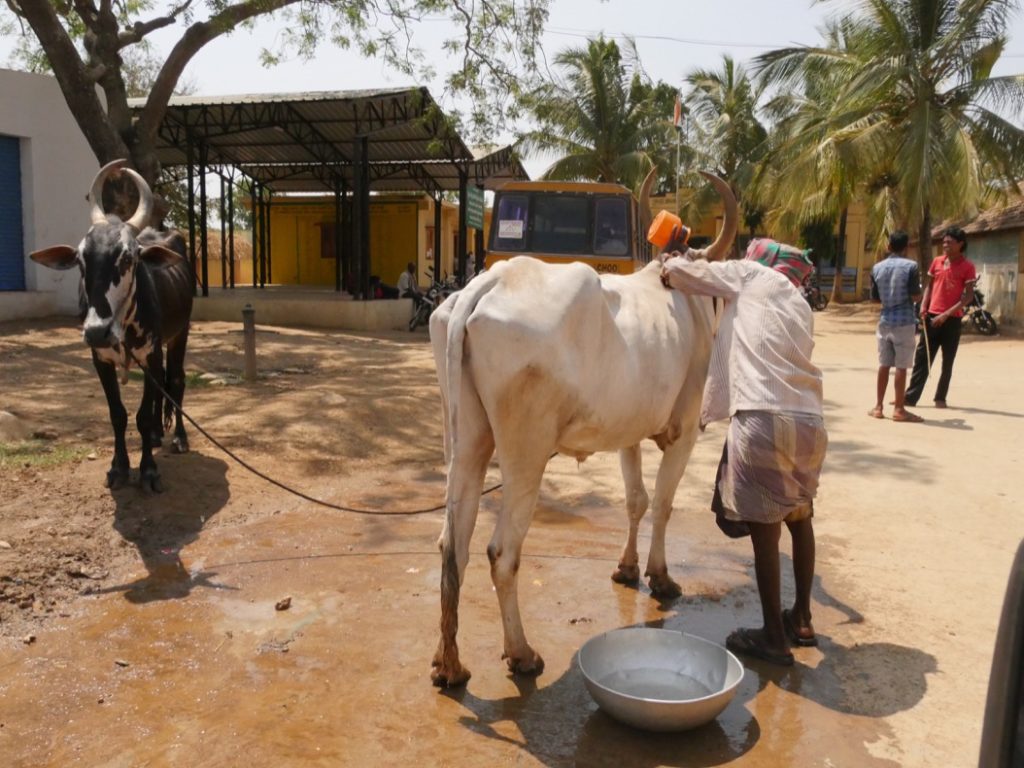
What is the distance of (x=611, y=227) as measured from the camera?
11406 mm

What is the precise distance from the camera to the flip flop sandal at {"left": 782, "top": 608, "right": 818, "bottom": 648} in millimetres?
3658

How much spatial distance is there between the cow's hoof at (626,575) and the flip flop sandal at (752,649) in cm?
73

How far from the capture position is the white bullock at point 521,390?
312 centimetres

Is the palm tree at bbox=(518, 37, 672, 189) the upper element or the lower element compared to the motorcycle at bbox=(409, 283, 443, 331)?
upper

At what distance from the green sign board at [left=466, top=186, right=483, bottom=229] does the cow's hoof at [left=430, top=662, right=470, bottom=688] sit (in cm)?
1626

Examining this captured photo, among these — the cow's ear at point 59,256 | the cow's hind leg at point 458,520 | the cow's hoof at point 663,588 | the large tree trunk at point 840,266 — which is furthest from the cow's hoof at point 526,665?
the large tree trunk at point 840,266

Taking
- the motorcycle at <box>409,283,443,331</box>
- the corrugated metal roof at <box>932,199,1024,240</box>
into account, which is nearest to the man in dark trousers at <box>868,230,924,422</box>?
the motorcycle at <box>409,283,443,331</box>

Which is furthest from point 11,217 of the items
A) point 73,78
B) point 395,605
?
point 395,605

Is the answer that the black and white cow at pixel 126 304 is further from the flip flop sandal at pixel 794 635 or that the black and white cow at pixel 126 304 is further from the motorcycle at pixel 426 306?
the motorcycle at pixel 426 306

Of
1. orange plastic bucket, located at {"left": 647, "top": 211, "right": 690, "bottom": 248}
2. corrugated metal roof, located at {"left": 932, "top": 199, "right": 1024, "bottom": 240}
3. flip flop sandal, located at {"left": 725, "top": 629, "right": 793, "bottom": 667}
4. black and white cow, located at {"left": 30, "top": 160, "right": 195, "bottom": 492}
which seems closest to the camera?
flip flop sandal, located at {"left": 725, "top": 629, "right": 793, "bottom": 667}

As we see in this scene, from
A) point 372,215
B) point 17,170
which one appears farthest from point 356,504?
point 372,215

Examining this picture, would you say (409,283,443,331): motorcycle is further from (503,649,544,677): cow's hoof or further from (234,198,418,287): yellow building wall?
(503,649,544,677): cow's hoof

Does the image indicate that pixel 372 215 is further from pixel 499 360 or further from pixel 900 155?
pixel 499 360

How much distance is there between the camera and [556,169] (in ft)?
85.2
